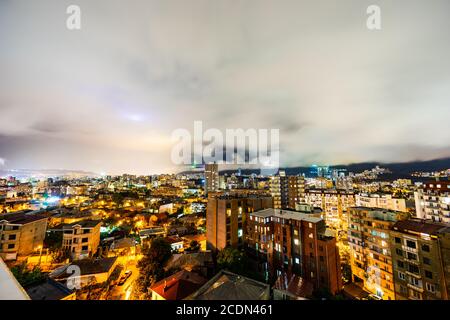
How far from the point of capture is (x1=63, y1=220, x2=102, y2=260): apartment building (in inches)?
480

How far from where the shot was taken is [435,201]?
724 inches

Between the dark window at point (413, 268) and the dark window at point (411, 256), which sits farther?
the dark window at point (411, 256)

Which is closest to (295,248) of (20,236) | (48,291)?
Answer: (48,291)

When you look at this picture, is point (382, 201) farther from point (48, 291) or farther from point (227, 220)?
point (48, 291)

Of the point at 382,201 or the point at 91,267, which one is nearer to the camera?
the point at 91,267

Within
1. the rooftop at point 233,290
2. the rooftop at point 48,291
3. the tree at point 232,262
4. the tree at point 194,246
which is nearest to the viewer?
the rooftop at point 233,290

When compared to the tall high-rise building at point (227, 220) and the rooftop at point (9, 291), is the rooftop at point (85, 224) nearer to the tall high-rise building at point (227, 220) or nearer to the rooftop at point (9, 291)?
the tall high-rise building at point (227, 220)

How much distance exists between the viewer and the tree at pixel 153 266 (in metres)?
8.93

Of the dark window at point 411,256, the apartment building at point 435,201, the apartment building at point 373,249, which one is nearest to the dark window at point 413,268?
the dark window at point 411,256

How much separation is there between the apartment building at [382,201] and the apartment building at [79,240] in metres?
28.8

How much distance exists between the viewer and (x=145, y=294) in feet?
27.3

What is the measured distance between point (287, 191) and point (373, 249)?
1700cm

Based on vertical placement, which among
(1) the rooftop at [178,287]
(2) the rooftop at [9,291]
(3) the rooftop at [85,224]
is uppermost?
(2) the rooftop at [9,291]
